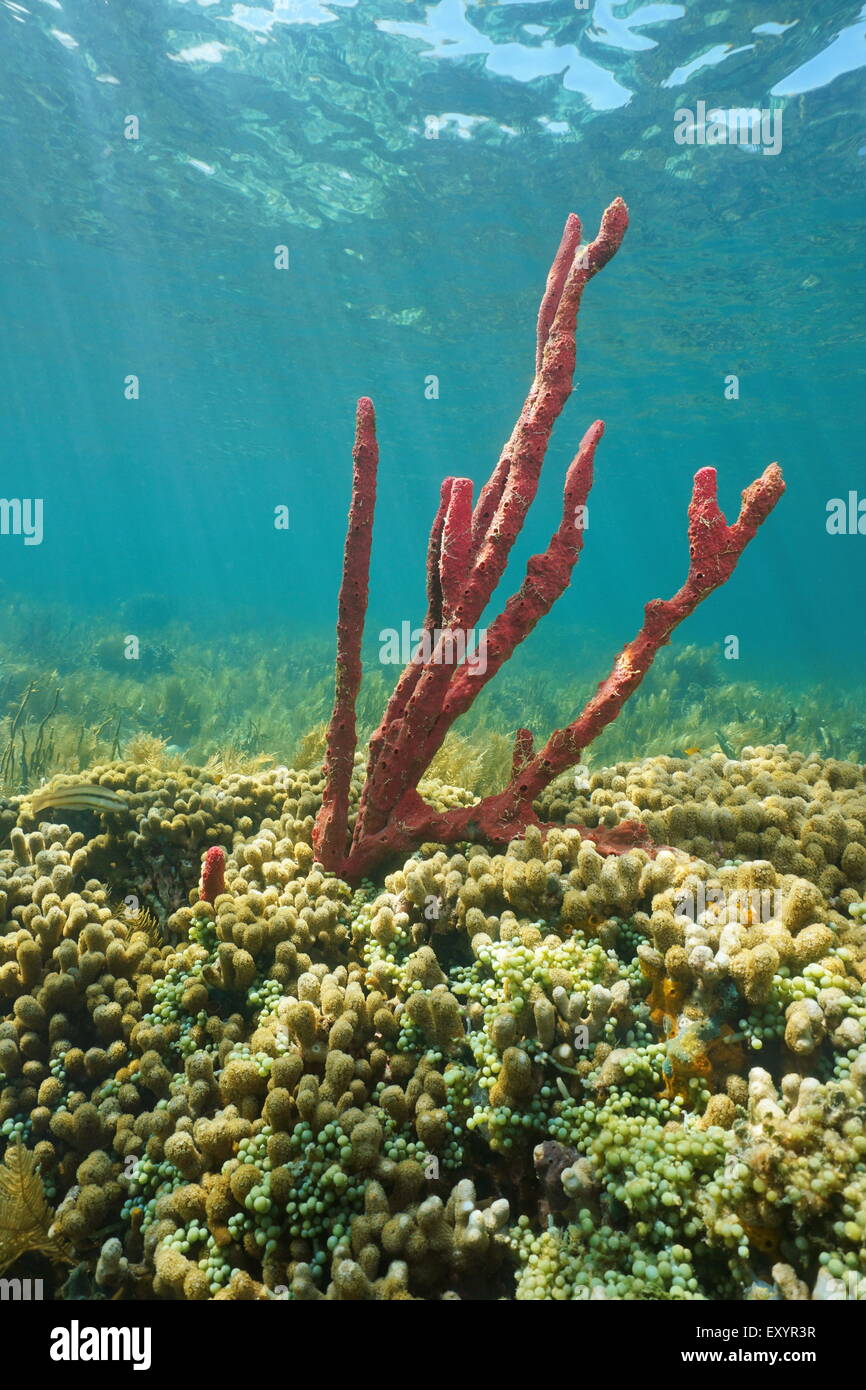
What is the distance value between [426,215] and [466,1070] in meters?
21.0

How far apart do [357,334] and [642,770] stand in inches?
1087

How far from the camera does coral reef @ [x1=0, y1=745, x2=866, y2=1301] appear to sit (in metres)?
2.23

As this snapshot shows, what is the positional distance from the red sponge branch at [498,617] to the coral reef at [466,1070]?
28cm

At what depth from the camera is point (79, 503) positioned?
483 feet

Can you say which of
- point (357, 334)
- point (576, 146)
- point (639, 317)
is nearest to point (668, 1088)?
point (576, 146)

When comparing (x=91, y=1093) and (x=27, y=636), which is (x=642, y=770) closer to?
(x=91, y=1093)

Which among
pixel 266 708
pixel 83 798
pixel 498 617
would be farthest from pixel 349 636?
pixel 266 708

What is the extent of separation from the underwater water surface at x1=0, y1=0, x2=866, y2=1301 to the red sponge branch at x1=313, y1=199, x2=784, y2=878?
0.69ft

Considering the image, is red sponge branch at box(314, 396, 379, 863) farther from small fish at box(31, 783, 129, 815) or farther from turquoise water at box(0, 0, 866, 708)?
turquoise water at box(0, 0, 866, 708)

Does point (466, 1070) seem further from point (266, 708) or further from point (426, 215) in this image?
point (426, 215)

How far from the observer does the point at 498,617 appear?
412 centimetres

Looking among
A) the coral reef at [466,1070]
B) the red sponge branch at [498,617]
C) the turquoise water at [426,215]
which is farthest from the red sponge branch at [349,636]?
the turquoise water at [426,215]

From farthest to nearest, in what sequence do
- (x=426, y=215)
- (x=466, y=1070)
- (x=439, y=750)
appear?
(x=426, y=215), (x=439, y=750), (x=466, y=1070)
